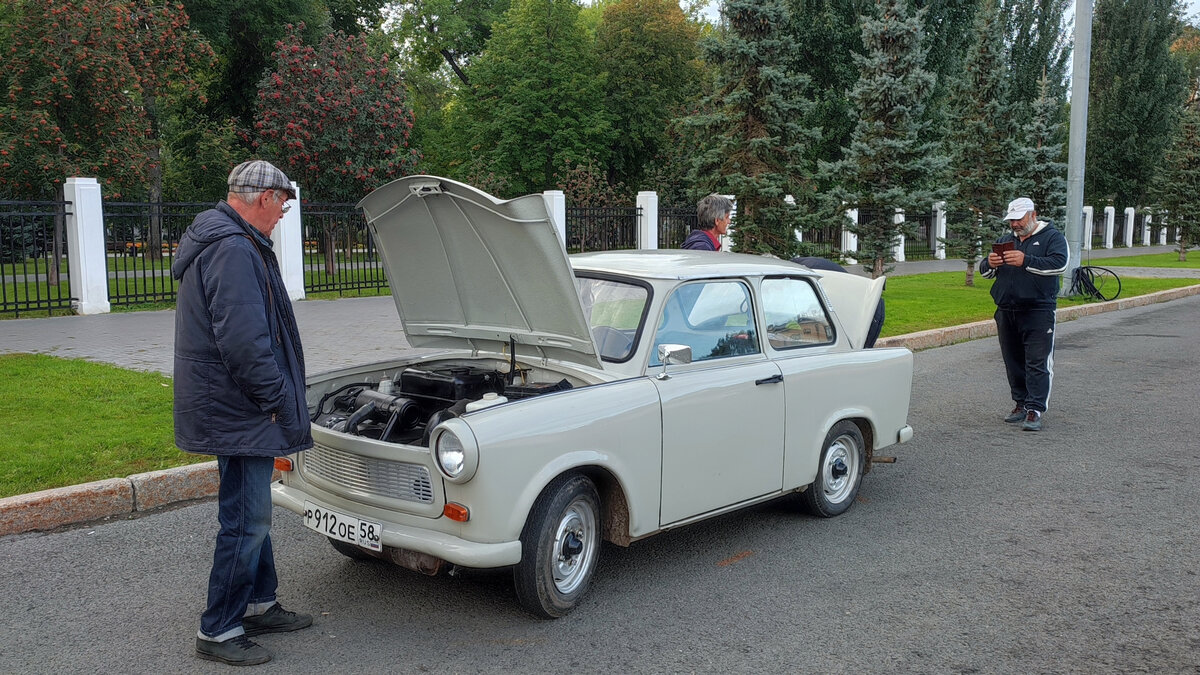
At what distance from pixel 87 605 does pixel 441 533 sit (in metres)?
1.75

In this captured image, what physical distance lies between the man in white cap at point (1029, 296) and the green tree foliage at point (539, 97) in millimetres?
33794

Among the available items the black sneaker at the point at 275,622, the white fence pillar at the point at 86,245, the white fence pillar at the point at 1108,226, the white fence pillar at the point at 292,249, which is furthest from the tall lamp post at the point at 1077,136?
the white fence pillar at the point at 1108,226

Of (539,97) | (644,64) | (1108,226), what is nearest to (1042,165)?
(644,64)

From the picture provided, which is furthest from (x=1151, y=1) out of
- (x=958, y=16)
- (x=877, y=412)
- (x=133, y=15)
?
(x=877, y=412)

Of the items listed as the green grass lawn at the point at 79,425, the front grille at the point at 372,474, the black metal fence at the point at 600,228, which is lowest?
the green grass lawn at the point at 79,425

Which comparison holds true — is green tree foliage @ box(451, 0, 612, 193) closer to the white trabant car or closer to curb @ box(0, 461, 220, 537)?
curb @ box(0, 461, 220, 537)

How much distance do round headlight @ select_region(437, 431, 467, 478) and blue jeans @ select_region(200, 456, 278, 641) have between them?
0.68m

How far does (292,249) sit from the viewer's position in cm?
1784

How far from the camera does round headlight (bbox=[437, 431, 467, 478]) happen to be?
152 inches

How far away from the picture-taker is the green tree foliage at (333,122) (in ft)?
74.4

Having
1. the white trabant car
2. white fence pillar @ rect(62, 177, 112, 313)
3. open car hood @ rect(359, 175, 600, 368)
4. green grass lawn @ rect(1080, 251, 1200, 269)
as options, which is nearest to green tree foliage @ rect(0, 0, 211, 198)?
white fence pillar @ rect(62, 177, 112, 313)

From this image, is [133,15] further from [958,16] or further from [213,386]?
[958,16]

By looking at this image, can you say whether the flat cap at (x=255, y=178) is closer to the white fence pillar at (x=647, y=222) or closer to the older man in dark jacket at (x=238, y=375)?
the older man in dark jacket at (x=238, y=375)

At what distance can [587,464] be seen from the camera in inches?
165
